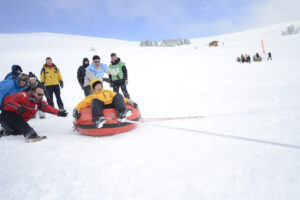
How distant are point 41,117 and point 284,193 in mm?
5691

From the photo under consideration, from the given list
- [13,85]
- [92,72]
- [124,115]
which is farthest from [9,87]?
[124,115]

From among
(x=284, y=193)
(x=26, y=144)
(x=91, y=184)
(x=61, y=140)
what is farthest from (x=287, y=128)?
(x=26, y=144)

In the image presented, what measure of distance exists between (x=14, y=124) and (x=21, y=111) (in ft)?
0.90

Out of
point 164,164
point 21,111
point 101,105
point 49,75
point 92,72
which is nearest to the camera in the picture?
point 164,164

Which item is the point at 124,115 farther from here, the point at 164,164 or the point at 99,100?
the point at 164,164

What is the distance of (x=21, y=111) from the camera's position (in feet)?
9.83

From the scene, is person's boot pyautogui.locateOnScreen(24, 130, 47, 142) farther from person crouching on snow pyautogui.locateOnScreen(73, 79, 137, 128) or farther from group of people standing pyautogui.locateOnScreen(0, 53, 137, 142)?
person crouching on snow pyautogui.locateOnScreen(73, 79, 137, 128)

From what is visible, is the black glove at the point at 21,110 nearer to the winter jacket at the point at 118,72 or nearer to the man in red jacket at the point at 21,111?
the man in red jacket at the point at 21,111

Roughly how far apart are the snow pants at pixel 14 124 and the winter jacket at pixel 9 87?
18.7 inches

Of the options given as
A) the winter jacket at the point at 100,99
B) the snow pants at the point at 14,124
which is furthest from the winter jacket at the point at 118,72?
the snow pants at the point at 14,124

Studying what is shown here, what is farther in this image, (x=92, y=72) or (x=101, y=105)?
(x=92, y=72)

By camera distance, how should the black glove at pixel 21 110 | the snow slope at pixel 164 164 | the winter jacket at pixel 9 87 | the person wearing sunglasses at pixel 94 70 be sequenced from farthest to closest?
the person wearing sunglasses at pixel 94 70, the winter jacket at pixel 9 87, the black glove at pixel 21 110, the snow slope at pixel 164 164

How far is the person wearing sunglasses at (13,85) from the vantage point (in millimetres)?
3422

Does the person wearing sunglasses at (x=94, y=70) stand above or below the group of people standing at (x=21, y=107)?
above
